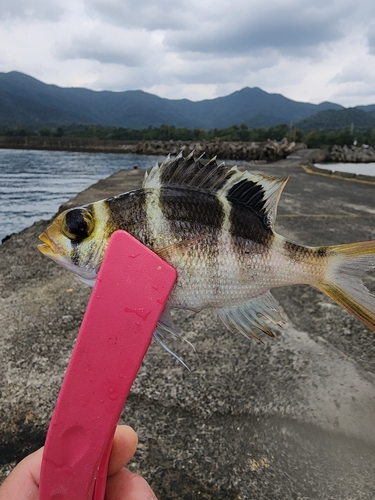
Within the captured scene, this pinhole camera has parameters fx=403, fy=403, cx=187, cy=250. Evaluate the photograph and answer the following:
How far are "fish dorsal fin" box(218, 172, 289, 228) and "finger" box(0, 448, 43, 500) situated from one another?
40.5 inches

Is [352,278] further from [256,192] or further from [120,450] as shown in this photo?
[120,450]

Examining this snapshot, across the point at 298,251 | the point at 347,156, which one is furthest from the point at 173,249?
the point at 347,156

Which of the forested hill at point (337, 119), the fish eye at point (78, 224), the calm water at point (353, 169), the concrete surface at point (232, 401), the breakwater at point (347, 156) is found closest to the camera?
the fish eye at point (78, 224)

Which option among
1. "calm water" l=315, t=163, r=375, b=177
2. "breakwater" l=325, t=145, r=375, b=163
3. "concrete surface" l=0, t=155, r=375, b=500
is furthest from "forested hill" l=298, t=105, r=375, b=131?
"concrete surface" l=0, t=155, r=375, b=500

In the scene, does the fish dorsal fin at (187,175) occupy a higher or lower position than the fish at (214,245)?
higher

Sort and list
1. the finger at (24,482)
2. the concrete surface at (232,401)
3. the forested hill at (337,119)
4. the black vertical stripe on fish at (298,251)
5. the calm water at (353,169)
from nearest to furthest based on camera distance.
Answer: the black vertical stripe on fish at (298,251) → the finger at (24,482) → the concrete surface at (232,401) → the calm water at (353,169) → the forested hill at (337,119)

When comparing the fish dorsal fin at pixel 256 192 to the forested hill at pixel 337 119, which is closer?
the fish dorsal fin at pixel 256 192

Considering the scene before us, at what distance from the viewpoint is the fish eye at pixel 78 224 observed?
102cm

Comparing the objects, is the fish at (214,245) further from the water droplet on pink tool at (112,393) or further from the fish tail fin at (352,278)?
the water droplet on pink tool at (112,393)

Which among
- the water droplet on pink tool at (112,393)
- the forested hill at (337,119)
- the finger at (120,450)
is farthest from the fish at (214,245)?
the forested hill at (337,119)

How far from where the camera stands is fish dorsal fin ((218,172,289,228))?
3.69 ft

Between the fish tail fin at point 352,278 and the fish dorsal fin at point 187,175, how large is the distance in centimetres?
36

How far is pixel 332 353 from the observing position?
112 inches

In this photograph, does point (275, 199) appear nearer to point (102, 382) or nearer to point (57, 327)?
point (102, 382)
